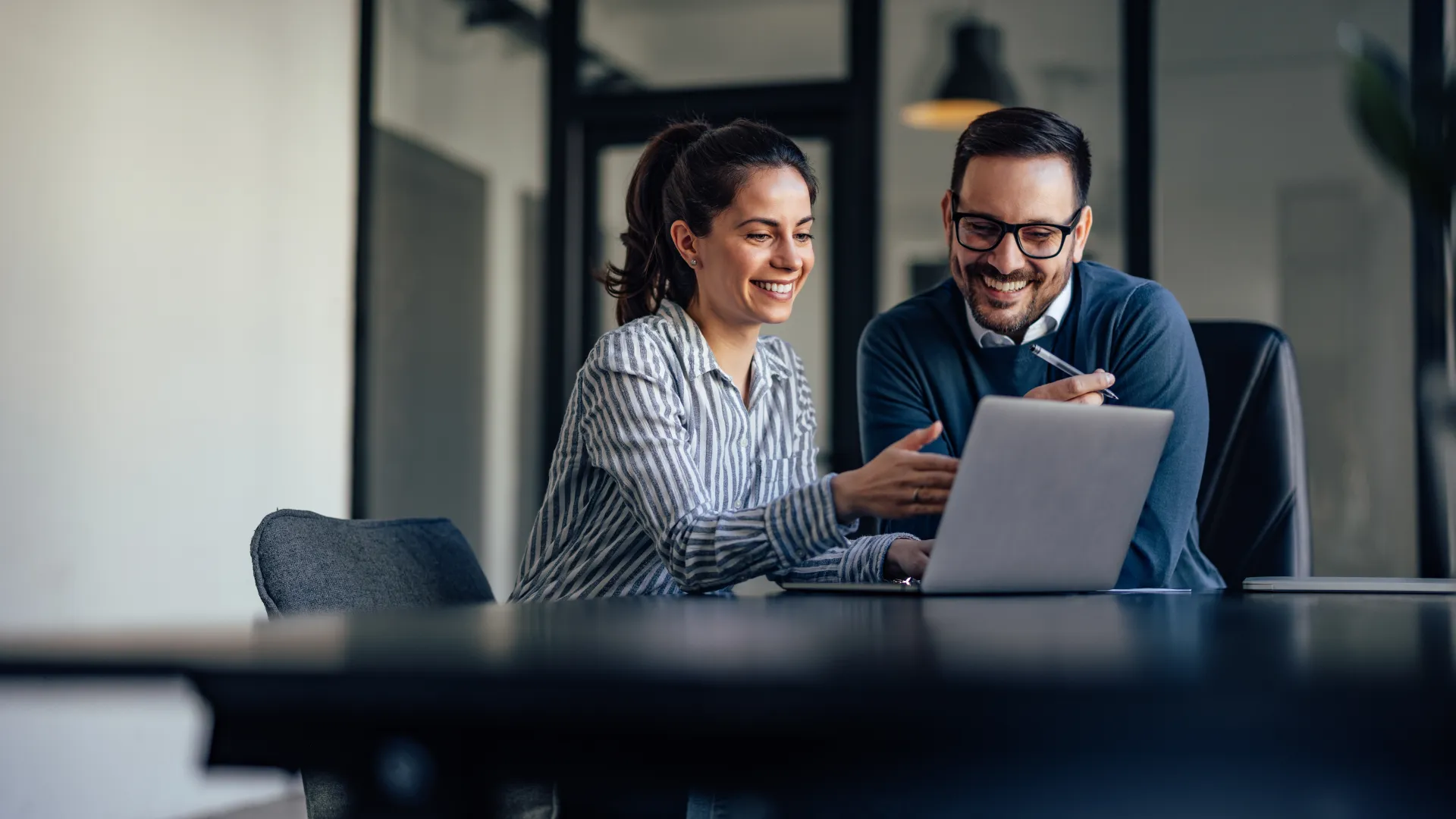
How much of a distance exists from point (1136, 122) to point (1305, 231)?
54 cm

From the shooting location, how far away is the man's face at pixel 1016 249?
1870 millimetres

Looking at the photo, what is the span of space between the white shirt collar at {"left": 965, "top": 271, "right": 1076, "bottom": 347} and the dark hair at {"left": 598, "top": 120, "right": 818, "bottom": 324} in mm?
303

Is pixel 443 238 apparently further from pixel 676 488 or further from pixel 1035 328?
pixel 676 488

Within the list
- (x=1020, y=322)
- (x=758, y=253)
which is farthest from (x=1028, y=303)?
(x=758, y=253)

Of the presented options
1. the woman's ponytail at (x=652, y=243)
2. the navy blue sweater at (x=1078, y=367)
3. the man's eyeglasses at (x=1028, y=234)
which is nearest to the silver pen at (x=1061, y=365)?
the navy blue sweater at (x=1078, y=367)

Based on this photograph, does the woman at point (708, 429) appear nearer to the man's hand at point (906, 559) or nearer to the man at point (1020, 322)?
the man's hand at point (906, 559)

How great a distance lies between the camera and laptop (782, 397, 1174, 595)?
116cm

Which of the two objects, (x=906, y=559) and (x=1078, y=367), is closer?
(x=906, y=559)

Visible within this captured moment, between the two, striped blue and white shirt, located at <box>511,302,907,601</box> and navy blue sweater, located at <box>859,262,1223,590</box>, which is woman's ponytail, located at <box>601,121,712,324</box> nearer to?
striped blue and white shirt, located at <box>511,302,907,601</box>

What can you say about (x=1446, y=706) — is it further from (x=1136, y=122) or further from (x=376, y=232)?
(x=376, y=232)

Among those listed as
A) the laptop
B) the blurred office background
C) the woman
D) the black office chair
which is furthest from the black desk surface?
the blurred office background

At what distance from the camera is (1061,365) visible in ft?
5.27

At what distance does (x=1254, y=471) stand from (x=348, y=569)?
1.30m

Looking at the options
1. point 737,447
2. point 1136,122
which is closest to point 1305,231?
point 1136,122
